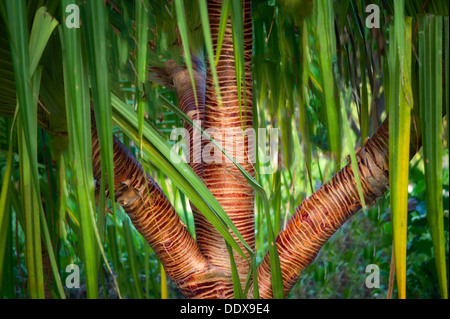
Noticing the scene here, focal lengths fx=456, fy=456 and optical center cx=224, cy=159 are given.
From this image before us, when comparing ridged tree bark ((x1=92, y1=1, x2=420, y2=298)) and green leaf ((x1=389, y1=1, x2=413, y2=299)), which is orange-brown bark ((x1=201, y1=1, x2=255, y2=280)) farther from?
green leaf ((x1=389, y1=1, x2=413, y2=299))

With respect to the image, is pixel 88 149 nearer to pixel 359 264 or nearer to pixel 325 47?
pixel 325 47

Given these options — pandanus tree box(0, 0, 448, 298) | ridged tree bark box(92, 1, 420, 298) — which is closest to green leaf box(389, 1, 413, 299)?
pandanus tree box(0, 0, 448, 298)

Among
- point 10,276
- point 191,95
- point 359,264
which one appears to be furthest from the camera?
point 359,264

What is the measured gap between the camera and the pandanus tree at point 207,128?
314 millimetres

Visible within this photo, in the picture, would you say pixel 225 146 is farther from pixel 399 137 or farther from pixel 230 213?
pixel 399 137

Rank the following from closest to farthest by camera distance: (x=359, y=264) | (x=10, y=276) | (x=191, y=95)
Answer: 1. (x=191, y=95)
2. (x=10, y=276)
3. (x=359, y=264)

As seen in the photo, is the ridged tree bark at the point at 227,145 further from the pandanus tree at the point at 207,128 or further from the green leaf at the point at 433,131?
the green leaf at the point at 433,131

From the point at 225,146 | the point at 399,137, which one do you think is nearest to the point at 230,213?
the point at 225,146

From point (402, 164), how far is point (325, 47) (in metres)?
0.10

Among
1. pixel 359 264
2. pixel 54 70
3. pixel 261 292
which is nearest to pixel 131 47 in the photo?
pixel 54 70

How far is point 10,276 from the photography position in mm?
805

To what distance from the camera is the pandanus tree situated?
0.31 m
